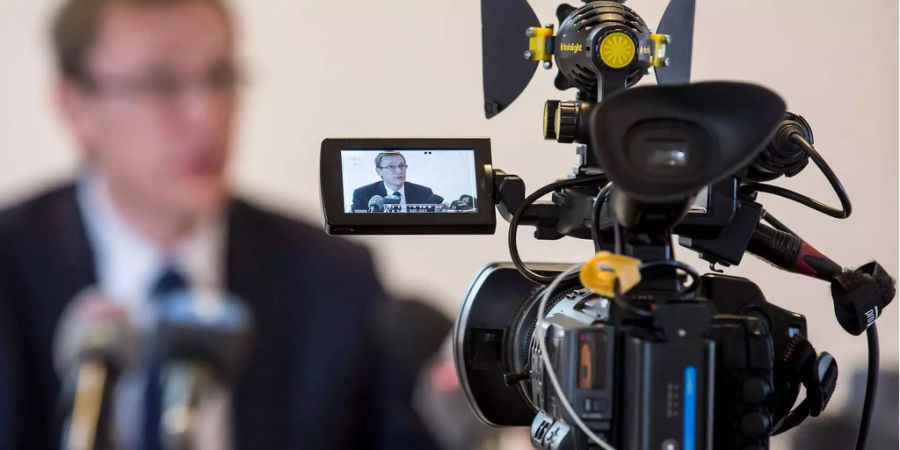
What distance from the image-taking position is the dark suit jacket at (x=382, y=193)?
3.08 ft

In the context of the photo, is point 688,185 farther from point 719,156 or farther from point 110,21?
point 110,21

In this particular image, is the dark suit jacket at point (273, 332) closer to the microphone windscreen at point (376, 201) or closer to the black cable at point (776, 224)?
the microphone windscreen at point (376, 201)

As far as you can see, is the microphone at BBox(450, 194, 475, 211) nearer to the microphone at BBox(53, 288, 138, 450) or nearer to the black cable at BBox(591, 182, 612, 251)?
the black cable at BBox(591, 182, 612, 251)

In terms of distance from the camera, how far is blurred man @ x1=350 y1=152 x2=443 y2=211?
942 mm

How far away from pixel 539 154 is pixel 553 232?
464 mm

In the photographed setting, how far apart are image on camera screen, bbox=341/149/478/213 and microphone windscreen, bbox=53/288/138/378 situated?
1.47 ft

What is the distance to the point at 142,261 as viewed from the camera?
51.6 inches

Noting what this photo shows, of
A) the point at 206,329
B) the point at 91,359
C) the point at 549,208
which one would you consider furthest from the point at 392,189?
the point at 91,359

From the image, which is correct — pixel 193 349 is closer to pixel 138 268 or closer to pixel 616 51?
pixel 138 268

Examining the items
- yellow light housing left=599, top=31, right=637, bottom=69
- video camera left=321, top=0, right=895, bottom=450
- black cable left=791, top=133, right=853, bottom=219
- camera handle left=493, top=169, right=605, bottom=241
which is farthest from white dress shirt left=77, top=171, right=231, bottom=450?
black cable left=791, top=133, right=853, bottom=219

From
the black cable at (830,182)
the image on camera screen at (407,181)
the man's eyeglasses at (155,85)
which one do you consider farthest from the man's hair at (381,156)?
the man's eyeglasses at (155,85)

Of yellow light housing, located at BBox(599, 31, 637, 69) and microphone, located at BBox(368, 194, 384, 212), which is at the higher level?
yellow light housing, located at BBox(599, 31, 637, 69)

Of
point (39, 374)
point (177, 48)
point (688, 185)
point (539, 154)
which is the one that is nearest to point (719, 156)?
A: point (688, 185)

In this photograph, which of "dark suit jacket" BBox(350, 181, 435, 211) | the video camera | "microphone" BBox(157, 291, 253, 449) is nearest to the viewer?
the video camera
